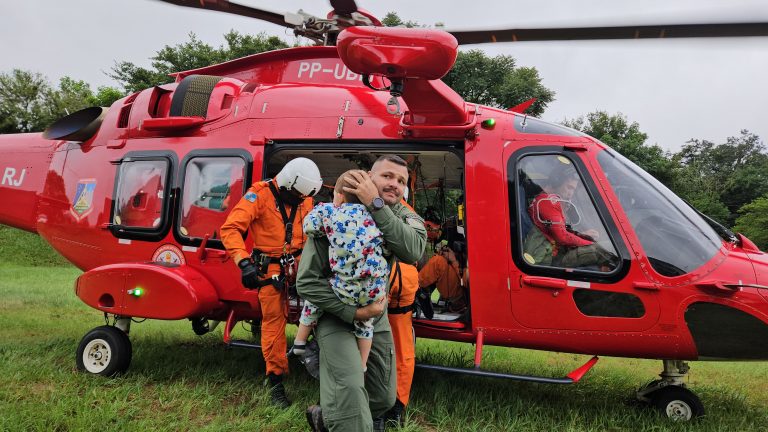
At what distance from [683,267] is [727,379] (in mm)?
3205

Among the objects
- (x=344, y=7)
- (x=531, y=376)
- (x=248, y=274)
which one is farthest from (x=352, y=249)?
(x=344, y=7)

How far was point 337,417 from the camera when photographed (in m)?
2.34

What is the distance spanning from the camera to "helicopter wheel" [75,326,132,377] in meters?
4.32

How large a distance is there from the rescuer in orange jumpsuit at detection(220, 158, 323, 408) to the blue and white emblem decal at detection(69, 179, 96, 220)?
6.66 ft

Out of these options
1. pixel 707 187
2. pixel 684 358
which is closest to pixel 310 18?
pixel 684 358

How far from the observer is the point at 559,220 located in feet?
12.2

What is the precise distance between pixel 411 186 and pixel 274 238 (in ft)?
6.50

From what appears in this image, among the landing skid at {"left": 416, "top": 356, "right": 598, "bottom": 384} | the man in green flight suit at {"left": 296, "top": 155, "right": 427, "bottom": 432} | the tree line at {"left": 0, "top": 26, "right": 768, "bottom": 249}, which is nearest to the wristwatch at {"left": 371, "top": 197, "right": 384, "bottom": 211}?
the man in green flight suit at {"left": 296, "top": 155, "right": 427, "bottom": 432}

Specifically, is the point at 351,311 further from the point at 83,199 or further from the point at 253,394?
the point at 83,199

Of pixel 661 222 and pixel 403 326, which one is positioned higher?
pixel 661 222

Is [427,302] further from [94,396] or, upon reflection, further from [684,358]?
[94,396]

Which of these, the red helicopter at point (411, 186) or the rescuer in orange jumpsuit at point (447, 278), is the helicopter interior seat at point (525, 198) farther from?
the rescuer in orange jumpsuit at point (447, 278)

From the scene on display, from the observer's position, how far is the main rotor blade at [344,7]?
429 centimetres

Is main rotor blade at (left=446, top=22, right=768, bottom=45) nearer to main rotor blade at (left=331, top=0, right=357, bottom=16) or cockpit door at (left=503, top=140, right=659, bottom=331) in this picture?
cockpit door at (left=503, top=140, right=659, bottom=331)
